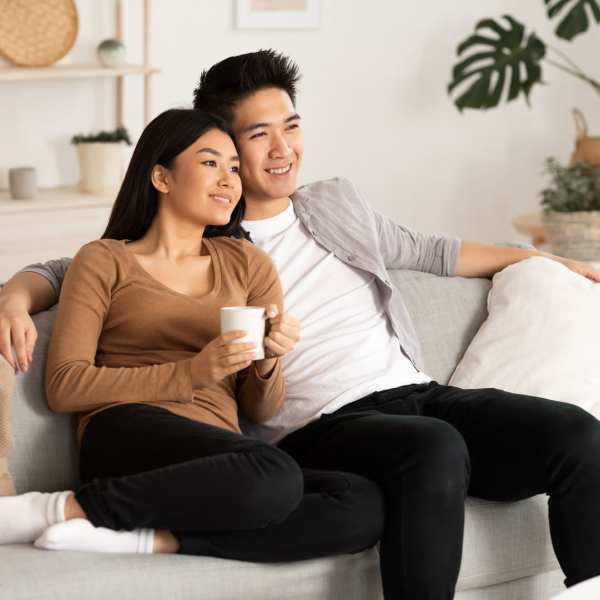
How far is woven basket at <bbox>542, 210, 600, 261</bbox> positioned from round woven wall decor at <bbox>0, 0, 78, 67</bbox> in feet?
6.20

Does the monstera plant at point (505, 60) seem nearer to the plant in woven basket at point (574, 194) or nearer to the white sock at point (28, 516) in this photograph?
the plant in woven basket at point (574, 194)

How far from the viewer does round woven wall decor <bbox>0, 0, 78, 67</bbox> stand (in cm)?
427

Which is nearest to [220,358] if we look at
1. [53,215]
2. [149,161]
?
[149,161]

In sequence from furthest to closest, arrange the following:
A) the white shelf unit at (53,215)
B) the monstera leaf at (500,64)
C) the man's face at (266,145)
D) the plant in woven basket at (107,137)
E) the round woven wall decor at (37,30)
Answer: the monstera leaf at (500,64) < the plant in woven basket at (107,137) < the round woven wall decor at (37,30) < the white shelf unit at (53,215) < the man's face at (266,145)

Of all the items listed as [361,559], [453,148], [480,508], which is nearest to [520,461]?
[480,508]

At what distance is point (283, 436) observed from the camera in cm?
226

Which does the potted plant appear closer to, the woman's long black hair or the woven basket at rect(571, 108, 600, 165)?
the woven basket at rect(571, 108, 600, 165)

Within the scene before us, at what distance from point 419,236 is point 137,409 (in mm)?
881

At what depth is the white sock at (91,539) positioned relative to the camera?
184 centimetres

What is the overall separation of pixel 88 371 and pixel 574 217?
2592 mm

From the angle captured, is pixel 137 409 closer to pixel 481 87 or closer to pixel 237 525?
pixel 237 525

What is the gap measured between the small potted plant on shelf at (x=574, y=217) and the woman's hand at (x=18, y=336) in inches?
102

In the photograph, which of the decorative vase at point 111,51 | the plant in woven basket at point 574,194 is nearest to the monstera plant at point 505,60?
the plant in woven basket at point 574,194

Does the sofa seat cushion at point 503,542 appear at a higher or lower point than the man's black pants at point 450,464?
lower
